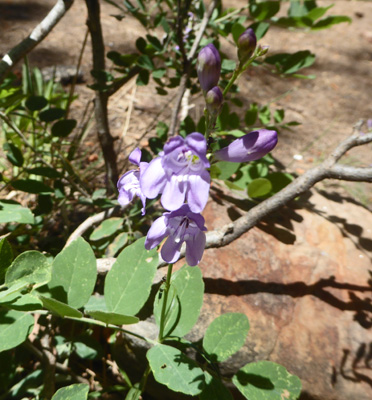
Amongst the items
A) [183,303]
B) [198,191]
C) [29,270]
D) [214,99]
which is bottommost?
[183,303]

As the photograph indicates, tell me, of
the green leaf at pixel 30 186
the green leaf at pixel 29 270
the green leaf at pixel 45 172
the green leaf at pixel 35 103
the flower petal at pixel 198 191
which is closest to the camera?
the flower petal at pixel 198 191


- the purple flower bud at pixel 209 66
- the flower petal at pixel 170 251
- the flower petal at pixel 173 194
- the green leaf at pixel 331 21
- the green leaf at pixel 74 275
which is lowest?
the green leaf at pixel 74 275

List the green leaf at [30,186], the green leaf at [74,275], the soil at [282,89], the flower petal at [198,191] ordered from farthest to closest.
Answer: the soil at [282,89], the green leaf at [30,186], the green leaf at [74,275], the flower petal at [198,191]

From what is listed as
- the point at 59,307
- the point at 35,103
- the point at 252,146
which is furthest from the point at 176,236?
the point at 35,103

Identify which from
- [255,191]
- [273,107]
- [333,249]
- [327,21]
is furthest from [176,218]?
[273,107]

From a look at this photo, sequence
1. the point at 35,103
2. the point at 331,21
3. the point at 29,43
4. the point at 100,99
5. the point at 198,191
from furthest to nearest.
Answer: the point at 100,99, the point at 35,103, the point at 331,21, the point at 29,43, the point at 198,191

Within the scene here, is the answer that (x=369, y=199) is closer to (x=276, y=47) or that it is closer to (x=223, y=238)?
(x=223, y=238)

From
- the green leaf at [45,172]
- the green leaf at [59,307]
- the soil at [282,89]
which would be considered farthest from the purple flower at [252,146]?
the soil at [282,89]

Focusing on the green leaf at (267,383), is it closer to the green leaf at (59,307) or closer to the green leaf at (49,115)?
the green leaf at (59,307)

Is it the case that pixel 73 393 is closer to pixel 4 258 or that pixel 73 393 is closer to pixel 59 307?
pixel 59 307
